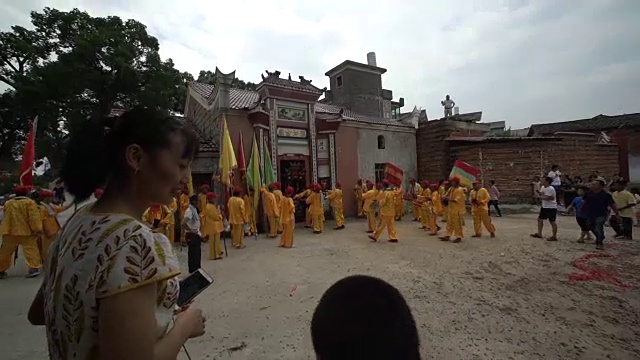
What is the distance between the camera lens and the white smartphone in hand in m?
1.35

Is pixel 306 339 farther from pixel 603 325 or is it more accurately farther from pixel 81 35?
pixel 81 35

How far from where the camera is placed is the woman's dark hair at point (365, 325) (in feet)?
3.19

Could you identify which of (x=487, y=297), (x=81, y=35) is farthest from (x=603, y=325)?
(x=81, y=35)

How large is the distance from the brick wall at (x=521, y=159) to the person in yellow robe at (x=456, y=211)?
6.15 meters

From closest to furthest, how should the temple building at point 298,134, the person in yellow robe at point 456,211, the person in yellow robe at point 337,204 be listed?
the person in yellow robe at point 456,211 < the temple building at point 298,134 < the person in yellow robe at point 337,204

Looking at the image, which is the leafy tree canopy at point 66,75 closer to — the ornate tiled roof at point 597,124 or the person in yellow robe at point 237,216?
the person in yellow robe at point 237,216

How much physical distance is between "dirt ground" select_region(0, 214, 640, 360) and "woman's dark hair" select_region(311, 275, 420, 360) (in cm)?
270

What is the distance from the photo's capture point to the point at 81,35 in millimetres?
19391

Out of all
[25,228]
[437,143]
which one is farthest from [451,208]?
[25,228]

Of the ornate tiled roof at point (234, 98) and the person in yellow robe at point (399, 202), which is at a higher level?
the ornate tiled roof at point (234, 98)

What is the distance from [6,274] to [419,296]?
8.70 meters

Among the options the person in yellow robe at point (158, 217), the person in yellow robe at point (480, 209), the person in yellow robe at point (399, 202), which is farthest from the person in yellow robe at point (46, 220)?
the person in yellow robe at point (399, 202)

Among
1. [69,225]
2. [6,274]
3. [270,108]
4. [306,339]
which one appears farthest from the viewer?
[270,108]

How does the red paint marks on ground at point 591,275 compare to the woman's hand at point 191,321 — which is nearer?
the woman's hand at point 191,321
